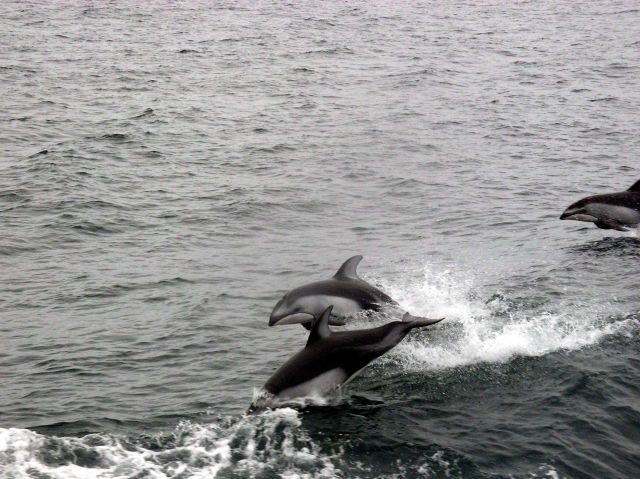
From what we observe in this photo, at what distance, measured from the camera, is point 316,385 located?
1122 cm

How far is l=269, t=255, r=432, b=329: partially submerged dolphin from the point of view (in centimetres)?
1284

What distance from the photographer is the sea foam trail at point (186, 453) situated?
393 inches

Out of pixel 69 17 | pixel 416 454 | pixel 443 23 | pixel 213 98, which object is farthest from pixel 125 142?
pixel 443 23

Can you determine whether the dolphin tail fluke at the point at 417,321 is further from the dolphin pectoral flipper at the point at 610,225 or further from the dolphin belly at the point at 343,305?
the dolphin pectoral flipper at the point at 610,225

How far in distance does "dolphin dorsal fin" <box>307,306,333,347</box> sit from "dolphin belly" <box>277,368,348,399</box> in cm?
43

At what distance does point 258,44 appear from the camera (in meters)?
42.8

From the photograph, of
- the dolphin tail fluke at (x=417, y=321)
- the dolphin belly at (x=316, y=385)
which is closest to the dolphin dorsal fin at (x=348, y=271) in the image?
the dolphin tail fluke at (x=417, y=321)

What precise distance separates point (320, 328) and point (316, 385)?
26.3 inches

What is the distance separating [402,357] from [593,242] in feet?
22.6

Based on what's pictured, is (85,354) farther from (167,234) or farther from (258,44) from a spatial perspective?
(258,44)

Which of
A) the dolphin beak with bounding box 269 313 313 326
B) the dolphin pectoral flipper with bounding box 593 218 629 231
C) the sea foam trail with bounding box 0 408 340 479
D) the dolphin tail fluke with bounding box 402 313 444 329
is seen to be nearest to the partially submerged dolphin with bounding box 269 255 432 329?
the dolphin beak with bounding box 269 313 313 326

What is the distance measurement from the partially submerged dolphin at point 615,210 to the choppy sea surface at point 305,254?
435 mm

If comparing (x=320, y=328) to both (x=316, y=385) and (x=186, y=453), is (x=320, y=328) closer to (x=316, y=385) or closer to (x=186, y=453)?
(x=316, y=385)

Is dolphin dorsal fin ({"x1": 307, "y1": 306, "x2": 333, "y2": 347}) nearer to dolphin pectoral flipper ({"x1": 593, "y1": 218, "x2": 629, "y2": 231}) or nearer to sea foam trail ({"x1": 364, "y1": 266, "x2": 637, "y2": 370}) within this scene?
sea foam trail ({"x1": 364, "y1": 266, "x2": 637, "y2": 370})
